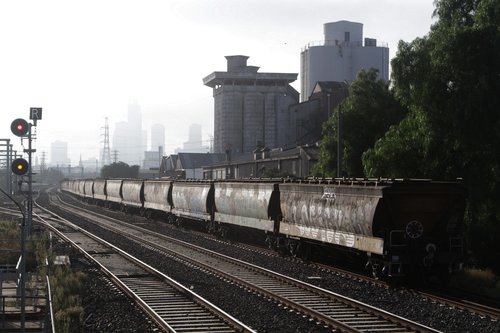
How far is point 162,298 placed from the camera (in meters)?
16.7

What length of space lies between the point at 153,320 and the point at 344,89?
247 feet

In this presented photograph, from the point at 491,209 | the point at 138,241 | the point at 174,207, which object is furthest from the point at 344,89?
the point at 491,209

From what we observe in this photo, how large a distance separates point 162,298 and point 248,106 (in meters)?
95.0

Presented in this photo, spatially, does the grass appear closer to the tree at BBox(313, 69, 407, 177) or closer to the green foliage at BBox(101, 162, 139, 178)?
the tree at BBox(313, 69, 407, 177)

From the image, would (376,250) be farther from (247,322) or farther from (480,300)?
(247,322)

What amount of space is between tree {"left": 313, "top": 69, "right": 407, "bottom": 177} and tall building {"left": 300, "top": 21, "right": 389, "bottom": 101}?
69.0 m

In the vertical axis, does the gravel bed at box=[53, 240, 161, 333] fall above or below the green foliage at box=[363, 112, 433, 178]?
below

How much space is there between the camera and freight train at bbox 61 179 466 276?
17828 millimetres

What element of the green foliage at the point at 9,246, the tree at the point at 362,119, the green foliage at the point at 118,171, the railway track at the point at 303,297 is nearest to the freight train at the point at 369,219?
the railway track at the point at 303,297

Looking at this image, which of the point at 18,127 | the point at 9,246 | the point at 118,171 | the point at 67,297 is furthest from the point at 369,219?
the point at 118,171

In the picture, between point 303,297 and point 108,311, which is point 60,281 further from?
point 303,297

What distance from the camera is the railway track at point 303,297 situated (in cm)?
1330

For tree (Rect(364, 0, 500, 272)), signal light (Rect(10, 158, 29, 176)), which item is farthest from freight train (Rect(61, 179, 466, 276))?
signal light (Rect(10, 158, 29, 176))

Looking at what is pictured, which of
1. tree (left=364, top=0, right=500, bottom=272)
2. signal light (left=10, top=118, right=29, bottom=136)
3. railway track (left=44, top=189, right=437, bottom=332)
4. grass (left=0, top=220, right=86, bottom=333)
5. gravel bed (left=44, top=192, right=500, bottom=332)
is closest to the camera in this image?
railway track (left=44, top=189, right=437, bottom=332)
